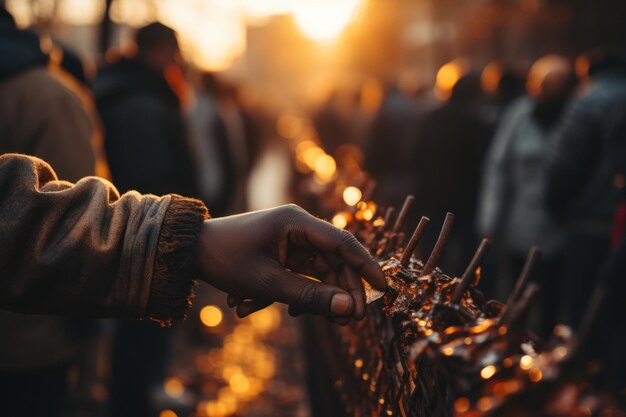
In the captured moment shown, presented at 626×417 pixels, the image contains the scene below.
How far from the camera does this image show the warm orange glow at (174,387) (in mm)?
5646

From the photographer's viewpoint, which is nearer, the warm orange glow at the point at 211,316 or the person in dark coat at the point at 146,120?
the person in dark coat at the point at 146,120

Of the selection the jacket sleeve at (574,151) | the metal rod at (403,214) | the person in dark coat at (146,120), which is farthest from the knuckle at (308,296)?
the jacket sleeve at (574,151)

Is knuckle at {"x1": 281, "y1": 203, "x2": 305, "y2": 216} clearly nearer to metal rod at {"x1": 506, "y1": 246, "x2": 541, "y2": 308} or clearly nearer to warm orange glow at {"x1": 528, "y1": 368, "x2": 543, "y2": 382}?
metal rod at {"x1": 506, "y1": 246, "x2": 541, "y2": 308}

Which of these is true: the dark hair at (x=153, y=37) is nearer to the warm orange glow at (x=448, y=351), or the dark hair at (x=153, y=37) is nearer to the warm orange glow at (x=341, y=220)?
the warm orange glow at (x=341, y=220)

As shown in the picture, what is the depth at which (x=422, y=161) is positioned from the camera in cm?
831

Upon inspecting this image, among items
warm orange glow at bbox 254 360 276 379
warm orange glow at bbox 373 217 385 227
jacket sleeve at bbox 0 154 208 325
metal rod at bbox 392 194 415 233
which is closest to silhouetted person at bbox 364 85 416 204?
Result: warm orange glow at bbox 254 360 276 379

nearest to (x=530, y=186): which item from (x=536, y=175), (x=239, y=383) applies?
(x=536, y=175)

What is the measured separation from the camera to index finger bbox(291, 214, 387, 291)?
2.05 meters

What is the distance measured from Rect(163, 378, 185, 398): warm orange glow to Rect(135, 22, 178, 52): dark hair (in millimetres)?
2498

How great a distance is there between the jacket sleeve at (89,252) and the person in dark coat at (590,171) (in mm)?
3676

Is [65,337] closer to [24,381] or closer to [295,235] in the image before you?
[24,381]

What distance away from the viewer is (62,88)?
338cm

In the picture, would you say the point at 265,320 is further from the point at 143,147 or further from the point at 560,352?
the point at 560,352

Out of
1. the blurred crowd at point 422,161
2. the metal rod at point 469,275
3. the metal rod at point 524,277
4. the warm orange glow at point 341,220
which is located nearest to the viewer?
the metal rod at point 524,277
